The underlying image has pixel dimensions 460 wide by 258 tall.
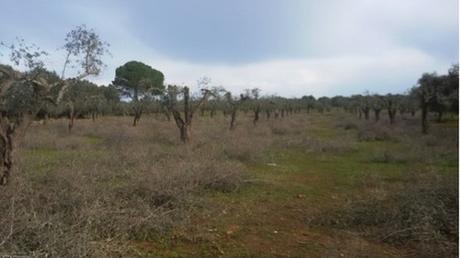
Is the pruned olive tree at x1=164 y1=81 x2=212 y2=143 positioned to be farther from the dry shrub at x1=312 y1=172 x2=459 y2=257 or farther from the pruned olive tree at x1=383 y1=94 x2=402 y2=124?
the pruned olive tree at x1=383 y1=94 x2=402 y2=124

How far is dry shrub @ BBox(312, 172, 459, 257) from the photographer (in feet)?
20.2

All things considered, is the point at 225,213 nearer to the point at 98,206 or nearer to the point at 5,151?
the point at 98,206

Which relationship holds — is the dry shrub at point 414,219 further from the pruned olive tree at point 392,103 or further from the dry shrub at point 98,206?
the pruned olive tree at point 392,103

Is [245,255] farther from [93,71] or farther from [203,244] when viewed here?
[93,71]

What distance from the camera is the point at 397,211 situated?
713cm

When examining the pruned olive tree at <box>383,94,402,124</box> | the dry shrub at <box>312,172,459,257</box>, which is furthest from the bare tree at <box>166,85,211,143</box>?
the pruned olive tree at <box>383,94,402,124</box>

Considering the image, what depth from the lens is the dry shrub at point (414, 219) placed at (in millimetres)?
6164

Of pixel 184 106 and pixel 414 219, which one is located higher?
pixel 184 106

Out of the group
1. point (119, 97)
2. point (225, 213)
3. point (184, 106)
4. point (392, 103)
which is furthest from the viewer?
point (119, 97)

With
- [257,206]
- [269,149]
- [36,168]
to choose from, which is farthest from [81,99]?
[257,206]

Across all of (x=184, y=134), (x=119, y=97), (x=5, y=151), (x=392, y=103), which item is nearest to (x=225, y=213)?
(x=5, y=151)

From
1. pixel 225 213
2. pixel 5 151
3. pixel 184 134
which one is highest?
pixel 5 151

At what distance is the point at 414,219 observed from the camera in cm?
666

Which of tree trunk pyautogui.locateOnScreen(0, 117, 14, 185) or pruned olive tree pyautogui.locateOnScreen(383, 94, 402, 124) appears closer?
tree trunk pyautogui.locateOnScreen(0, 117, 14, 185)
